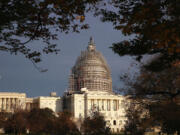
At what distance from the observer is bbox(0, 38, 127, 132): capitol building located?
11562cm

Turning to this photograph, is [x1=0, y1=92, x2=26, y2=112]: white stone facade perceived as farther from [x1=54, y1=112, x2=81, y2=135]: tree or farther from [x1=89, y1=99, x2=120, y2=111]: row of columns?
[x1=54, y1=112, x2=81, y2=135]: tree

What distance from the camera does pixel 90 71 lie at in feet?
421

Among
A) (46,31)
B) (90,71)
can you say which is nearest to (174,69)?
(46,31)

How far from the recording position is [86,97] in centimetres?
11819

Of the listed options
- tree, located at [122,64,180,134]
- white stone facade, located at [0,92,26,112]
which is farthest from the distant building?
tree, located at [122,64,180,134]

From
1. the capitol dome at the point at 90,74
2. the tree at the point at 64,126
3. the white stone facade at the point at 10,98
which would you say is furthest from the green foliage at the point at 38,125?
the capitol dome at the point at 90,74

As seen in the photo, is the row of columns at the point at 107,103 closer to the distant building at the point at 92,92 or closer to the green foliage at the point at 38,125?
the distant building at the point at 92,92

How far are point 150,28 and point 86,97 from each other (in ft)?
363

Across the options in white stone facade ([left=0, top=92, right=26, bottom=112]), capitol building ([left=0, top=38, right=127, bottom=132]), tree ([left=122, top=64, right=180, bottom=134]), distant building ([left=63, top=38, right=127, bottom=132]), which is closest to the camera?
tree ([left=122, top=64, right=180, bottom=134])

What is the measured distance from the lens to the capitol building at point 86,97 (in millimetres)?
115625

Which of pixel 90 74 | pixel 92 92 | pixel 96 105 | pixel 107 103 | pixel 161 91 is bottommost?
pixel 96 105

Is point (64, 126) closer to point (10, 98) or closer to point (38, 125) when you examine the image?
point (38, 125)

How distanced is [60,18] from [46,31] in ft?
5.10

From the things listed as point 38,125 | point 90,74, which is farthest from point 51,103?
point 38,125
